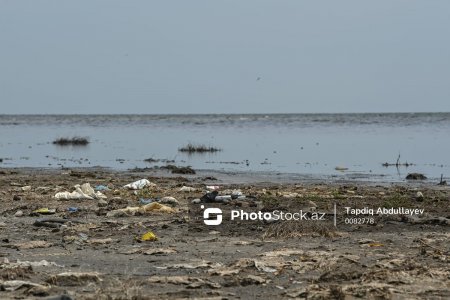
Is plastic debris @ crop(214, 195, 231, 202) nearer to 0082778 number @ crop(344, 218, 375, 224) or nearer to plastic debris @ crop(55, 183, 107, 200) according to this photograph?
plastic debris @ crop(55, 183, 107, 200)

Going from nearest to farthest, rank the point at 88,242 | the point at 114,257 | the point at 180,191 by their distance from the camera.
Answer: the point at 114,257, the point at 88,242, the point at 180,191

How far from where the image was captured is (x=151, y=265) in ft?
25.5

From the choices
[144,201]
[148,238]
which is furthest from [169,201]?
[148,238]

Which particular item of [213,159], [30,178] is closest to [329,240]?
[30,178]

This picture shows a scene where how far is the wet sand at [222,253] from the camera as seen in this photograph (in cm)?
654

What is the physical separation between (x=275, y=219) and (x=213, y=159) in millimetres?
19859

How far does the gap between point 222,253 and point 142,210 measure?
147 inches

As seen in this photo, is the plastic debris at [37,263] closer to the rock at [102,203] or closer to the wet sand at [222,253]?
the wet sand at [222,253]

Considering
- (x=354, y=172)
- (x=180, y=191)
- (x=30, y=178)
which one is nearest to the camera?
(x=180, y=191)

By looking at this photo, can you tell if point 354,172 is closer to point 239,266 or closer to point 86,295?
point 239,266

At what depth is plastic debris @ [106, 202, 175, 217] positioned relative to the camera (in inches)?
463

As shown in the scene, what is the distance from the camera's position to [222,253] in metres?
8.56

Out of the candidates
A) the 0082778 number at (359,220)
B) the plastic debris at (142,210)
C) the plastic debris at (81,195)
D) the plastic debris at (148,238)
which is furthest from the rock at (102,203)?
the 0082778 number at (359,220)

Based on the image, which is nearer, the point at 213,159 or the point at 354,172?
the point at 354,172
